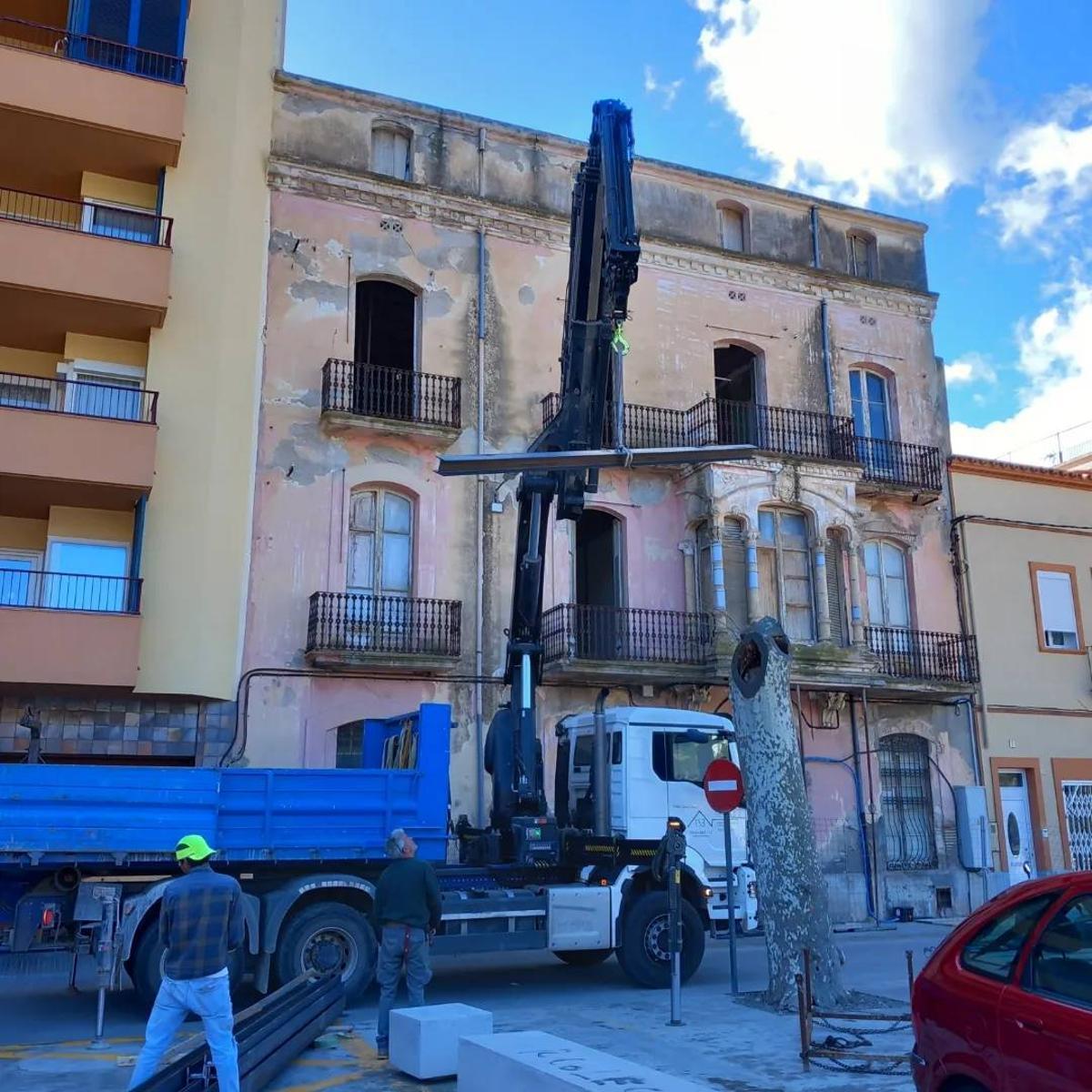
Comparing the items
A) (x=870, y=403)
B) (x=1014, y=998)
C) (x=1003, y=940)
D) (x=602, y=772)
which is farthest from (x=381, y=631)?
(x=1014, y=998)

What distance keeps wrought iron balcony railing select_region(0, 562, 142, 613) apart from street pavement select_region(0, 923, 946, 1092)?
6.23m

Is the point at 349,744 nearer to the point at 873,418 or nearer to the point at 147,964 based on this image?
the point at 147,964

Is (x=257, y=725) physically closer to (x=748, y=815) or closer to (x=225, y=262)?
(x=225, y=262)

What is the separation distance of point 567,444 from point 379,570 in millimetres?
7665

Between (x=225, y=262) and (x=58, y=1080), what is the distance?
1501 centimetres

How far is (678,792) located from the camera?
14.2m

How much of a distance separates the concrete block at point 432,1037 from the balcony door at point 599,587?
12447 mm

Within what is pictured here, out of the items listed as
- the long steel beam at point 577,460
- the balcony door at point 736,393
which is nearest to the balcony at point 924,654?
the balcony door at point 736,393

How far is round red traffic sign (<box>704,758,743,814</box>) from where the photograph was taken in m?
12.3

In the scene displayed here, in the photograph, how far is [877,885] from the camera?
2278 centimetres

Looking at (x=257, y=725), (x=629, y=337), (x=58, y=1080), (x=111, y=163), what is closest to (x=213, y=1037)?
(x=58, y=1080)

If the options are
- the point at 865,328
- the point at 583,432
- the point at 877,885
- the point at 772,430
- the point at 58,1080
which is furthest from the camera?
the point at 865,328

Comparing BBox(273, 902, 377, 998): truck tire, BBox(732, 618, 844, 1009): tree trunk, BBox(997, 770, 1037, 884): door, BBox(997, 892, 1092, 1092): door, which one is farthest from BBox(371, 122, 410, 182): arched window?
BBox(997, 892, 1092, 1092): door

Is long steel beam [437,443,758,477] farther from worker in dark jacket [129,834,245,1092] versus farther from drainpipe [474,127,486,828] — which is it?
drainpipe [474,127,486,828]
